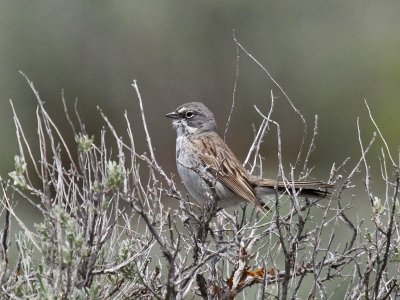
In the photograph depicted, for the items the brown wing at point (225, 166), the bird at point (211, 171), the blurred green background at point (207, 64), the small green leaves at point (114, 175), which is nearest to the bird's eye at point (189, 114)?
the bird at point (211, 171)

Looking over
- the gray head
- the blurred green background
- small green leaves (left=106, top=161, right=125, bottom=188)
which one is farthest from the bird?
the blurred green background

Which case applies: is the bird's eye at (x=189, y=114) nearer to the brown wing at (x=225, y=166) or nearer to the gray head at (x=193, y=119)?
the gray head at (x=193, y=119)

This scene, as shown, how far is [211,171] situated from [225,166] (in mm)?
149

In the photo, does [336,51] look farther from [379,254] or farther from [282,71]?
[379,254]

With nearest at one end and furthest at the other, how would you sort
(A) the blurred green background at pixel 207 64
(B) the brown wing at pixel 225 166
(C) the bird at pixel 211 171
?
(C) the bird at pixel 211 171
(B) the brown wing at pixel 225 166
(A) the blurred green background at pixel 207 64

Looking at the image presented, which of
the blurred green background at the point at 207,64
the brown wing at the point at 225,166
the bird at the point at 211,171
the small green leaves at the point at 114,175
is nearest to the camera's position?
the small green leaves at the point at 114,175

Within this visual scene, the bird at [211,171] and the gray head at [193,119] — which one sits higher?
the gray head at [193,119]

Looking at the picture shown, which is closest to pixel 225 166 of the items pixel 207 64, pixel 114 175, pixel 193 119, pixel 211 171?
pixel 211 171

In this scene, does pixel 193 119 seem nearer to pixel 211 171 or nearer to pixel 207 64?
pixel 211 171

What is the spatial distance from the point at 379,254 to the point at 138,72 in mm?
16201

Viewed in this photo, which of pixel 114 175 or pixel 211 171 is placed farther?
pixel 211 171

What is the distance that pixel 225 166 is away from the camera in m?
8.27

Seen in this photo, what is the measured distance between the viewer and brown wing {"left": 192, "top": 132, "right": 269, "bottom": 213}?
802 cm

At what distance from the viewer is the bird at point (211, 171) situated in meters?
7.73
